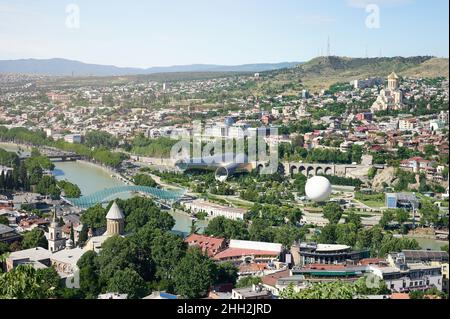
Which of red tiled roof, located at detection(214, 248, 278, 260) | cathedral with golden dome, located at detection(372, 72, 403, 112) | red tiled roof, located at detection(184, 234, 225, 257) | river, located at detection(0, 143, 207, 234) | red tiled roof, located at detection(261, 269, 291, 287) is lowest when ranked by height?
river, located at detection(0, 143, 207, 234)

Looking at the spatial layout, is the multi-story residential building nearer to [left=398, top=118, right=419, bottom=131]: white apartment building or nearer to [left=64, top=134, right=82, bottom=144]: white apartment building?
[left=398, top=118, right=419, bottom=131]: white apartment building

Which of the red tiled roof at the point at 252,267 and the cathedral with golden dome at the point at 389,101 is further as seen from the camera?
the cathedral with golden dome at the point at 389,101

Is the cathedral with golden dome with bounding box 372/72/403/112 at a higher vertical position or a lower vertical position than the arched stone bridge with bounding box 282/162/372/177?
higher

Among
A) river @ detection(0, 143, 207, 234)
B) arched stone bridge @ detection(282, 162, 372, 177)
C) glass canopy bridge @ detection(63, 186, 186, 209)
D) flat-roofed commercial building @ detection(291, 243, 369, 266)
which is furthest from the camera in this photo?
arched stone bridge @ detection(282, 162, 372, 177)

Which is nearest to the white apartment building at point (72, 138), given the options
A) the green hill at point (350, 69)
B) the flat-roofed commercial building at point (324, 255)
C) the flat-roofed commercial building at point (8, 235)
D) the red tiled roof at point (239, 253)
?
the green hill at point (350, 69)

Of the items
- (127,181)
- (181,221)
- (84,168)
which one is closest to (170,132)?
(84,168)

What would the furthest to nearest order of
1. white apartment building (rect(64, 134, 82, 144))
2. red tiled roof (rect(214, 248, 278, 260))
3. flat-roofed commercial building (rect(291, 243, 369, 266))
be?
white apartment building (rect(64, 134, 82, 144)) → red tiled roof (rect(214, 248, 278, 260)) → flat-roofed commercial building (rect(291, 243, 369, 266))

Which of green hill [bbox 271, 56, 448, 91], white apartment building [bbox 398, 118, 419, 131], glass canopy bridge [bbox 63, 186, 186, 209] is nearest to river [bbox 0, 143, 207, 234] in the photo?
glass canopy bridge [bbox 63, 186, 186, 209]

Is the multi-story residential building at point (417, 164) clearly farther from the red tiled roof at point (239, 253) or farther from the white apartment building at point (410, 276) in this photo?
the white apartment building at point (410, 276)
